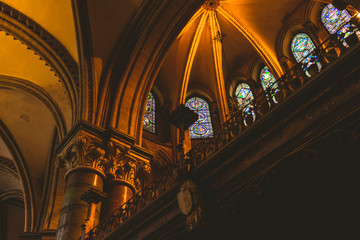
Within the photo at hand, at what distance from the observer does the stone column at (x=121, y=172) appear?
9008mm

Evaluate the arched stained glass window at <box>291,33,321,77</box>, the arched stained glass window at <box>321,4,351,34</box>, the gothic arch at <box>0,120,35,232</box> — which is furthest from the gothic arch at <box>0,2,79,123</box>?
the arched stained glass window at <box>321,4,351,34</box>

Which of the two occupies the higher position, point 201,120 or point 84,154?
point 201,120

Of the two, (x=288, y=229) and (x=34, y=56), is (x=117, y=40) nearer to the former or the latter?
(x=34, y=56)

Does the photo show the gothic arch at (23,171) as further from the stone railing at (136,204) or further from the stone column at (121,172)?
the stone railing at (136,204)

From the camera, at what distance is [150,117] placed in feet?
50.9

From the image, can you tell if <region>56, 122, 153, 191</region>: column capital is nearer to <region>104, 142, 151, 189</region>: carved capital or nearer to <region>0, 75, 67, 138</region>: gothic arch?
<region>104, 142, 151, 189</region>: carved capital

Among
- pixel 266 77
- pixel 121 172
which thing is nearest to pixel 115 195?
pixel 121 172

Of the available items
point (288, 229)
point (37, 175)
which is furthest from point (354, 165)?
point (37, 175)

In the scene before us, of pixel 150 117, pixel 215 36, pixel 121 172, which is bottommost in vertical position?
pixel 121 172

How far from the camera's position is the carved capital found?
925cm

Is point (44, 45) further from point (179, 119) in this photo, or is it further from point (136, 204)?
point (136, 204)

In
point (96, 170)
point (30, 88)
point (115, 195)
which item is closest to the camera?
point (96, 170)

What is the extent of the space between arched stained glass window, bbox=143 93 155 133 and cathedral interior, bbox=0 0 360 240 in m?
0.09

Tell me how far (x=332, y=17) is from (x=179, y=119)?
28.9ft
